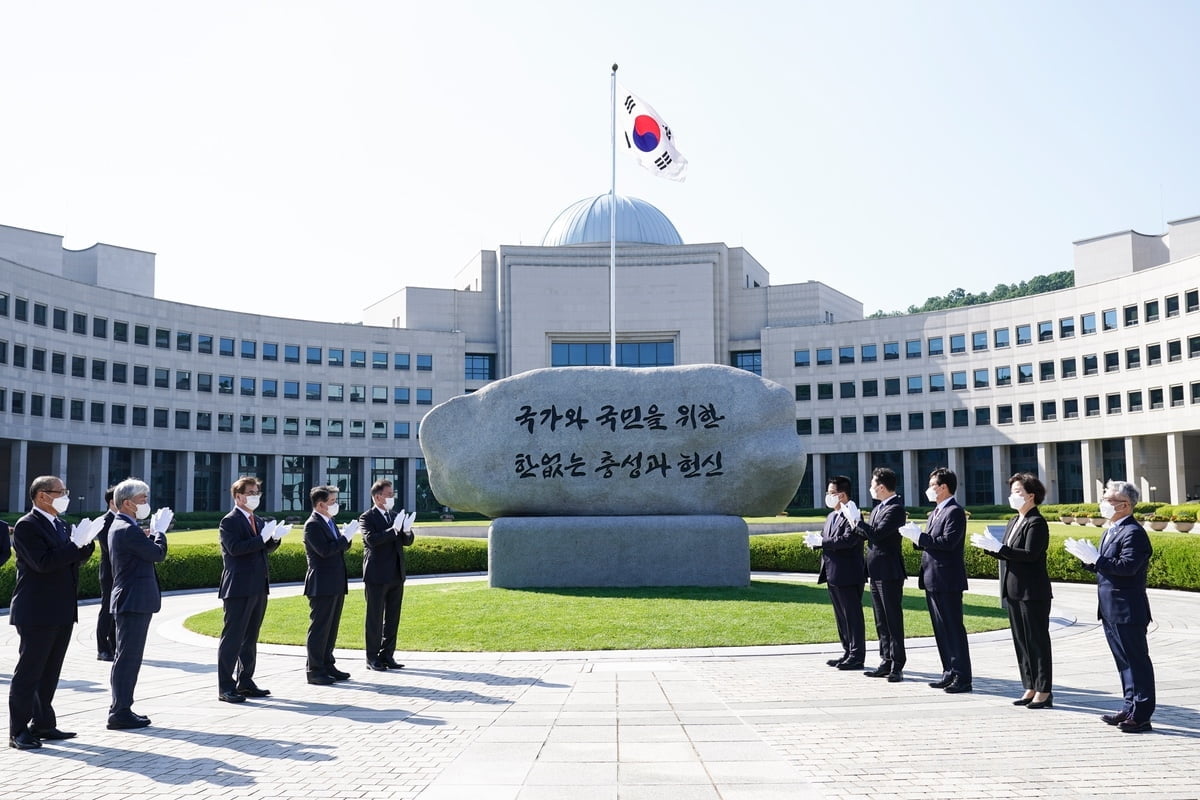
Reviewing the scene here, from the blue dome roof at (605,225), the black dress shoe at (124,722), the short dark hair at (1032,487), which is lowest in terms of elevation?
the black dress shoe at (124,722)

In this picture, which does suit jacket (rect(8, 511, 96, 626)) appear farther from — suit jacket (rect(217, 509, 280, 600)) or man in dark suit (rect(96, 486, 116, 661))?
man in dark suit (rect(96, 486, 116, 661))

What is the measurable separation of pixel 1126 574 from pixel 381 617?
8.59 metres

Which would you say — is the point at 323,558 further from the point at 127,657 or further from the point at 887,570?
the point at 887,570

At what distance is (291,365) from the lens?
64688 mm

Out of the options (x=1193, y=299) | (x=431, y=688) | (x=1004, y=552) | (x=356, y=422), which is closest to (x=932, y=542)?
(x=1004, y=552)

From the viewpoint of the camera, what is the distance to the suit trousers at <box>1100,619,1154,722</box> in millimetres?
7996

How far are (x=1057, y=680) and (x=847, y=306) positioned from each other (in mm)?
66145

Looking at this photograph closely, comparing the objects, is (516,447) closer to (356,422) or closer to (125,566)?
(125,566)

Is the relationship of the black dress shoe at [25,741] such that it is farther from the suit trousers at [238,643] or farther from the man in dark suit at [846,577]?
the man in dark suit at [846,577]

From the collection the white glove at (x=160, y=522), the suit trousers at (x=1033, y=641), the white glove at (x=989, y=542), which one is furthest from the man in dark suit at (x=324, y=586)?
the suit trousers at (x=1033, y=641)

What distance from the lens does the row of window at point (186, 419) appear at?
171 ft

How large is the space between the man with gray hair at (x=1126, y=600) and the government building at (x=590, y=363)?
49.0m

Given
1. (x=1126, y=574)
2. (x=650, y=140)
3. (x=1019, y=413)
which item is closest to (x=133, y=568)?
(x=1126, y=574)

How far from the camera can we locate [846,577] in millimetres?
11758
